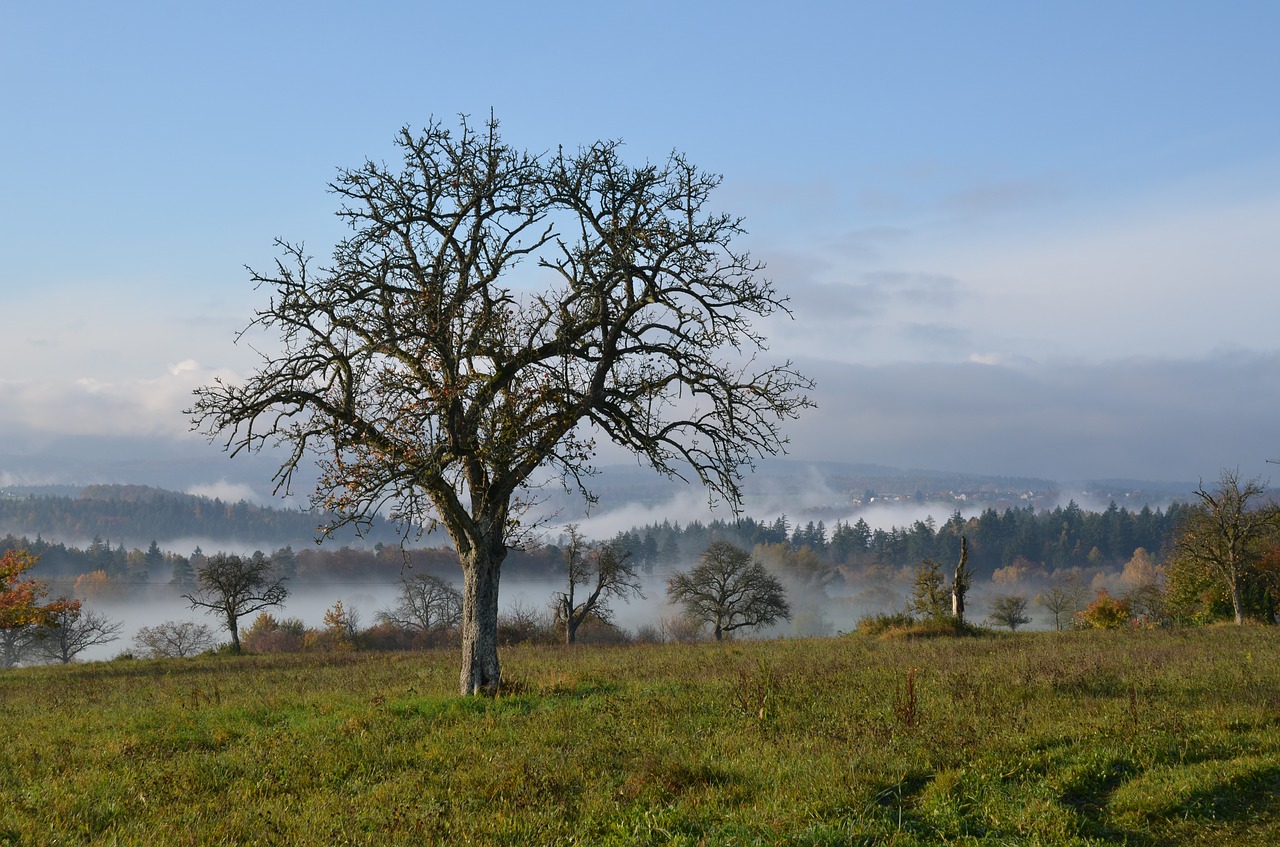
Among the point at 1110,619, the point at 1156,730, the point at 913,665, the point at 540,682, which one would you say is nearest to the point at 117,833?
the point at 540,682

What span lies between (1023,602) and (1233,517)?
61.3 metres

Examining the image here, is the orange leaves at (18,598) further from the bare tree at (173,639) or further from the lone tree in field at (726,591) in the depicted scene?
the bare tree at (173,639)

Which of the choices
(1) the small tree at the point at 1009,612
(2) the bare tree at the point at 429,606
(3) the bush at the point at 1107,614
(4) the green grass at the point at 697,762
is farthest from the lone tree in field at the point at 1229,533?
(2) the bare tree at the point at 429,606

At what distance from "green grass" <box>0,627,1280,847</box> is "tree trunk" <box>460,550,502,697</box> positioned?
2.07 feet

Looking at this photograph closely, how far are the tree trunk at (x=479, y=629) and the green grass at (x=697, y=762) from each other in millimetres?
632

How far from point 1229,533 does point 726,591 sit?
140ft

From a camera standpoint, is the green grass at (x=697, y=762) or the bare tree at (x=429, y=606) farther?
the bare tree at (x=429, y=606)

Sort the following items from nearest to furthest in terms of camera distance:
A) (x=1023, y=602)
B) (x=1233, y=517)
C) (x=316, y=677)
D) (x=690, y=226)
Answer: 1. (x=690, y=226)
2. (x=316, y=677)
3. (x=1233, y=517)
4. (x=1023, y=602)

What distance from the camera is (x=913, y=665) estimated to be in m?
18.7

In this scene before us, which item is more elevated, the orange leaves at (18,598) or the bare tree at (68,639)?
the orange leaves at (18,598)

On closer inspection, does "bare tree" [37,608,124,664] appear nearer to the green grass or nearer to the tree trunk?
the tree trunk

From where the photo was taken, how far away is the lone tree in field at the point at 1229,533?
42.9m

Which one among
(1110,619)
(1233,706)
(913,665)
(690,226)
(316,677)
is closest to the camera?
(1233,706)

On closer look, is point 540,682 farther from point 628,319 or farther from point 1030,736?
point 1030,736
